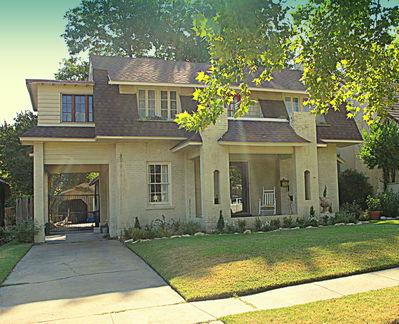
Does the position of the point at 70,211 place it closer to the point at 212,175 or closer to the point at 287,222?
the point at 212,175

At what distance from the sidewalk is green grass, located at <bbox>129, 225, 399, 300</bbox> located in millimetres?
280

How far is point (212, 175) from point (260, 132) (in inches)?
103

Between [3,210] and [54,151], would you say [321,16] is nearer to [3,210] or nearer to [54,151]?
[54,151]

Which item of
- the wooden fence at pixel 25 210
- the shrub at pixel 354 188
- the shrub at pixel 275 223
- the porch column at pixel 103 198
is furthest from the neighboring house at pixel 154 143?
the porch column at pixel 103 198

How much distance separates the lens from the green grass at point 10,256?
10.4 m

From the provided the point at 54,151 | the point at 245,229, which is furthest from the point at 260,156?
the point at 54,151

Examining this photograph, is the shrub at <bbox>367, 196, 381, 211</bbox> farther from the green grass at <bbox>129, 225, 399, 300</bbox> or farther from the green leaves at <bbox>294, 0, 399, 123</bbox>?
the green leaves at <bbox>294, 0, 399, 123</bbox>

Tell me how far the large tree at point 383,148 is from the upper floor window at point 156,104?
941 cm

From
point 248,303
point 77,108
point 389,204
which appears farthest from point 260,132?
point 248,303

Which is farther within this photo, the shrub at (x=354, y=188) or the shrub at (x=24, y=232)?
the shrub at (x=354, y=188)

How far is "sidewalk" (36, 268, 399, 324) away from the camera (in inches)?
252

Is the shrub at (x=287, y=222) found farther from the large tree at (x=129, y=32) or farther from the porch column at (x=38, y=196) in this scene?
the large tree at (x=129, y=32)

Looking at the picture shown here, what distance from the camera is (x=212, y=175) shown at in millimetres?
16062

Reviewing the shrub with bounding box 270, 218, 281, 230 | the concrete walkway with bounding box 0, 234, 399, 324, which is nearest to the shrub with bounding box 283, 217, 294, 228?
the shrub with bounding box 270, 218, 281, 230
